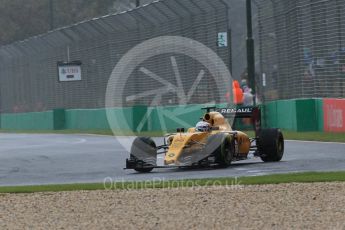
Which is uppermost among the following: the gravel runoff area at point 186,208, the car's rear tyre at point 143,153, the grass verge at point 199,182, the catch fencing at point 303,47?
the catch fencing at point 303,47

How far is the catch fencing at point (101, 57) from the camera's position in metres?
36.9

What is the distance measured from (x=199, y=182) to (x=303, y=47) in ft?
54.3

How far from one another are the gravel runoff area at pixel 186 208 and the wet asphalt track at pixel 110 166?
262 cm

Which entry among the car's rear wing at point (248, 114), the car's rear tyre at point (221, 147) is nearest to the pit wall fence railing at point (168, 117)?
the car's rear wing at point (248, 114)

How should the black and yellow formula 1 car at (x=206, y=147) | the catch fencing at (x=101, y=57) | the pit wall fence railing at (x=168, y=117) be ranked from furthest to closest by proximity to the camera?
the catch fencing at (x=101, y=57) → the pit wall fence railing at (x=168, y=117) → the black and yellow formula 1 car at (x=206, y=147)

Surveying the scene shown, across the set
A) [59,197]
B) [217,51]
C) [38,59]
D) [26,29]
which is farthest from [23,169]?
[26,29]

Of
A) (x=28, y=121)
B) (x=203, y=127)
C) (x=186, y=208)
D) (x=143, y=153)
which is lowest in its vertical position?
(x=186, y=208)

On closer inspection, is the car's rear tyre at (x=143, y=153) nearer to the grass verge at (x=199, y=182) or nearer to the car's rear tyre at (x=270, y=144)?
the car's rear tyre at (x=270, y=144)

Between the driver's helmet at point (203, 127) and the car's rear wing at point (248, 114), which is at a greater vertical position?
the car's rear wing at point (248, 114)

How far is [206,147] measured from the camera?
17422 mm

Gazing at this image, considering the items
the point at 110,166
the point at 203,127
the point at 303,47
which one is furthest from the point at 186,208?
the point at 303,47

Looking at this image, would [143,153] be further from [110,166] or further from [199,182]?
[199,182]

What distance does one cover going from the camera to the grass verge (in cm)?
1446

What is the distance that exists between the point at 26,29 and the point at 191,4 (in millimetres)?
52337
